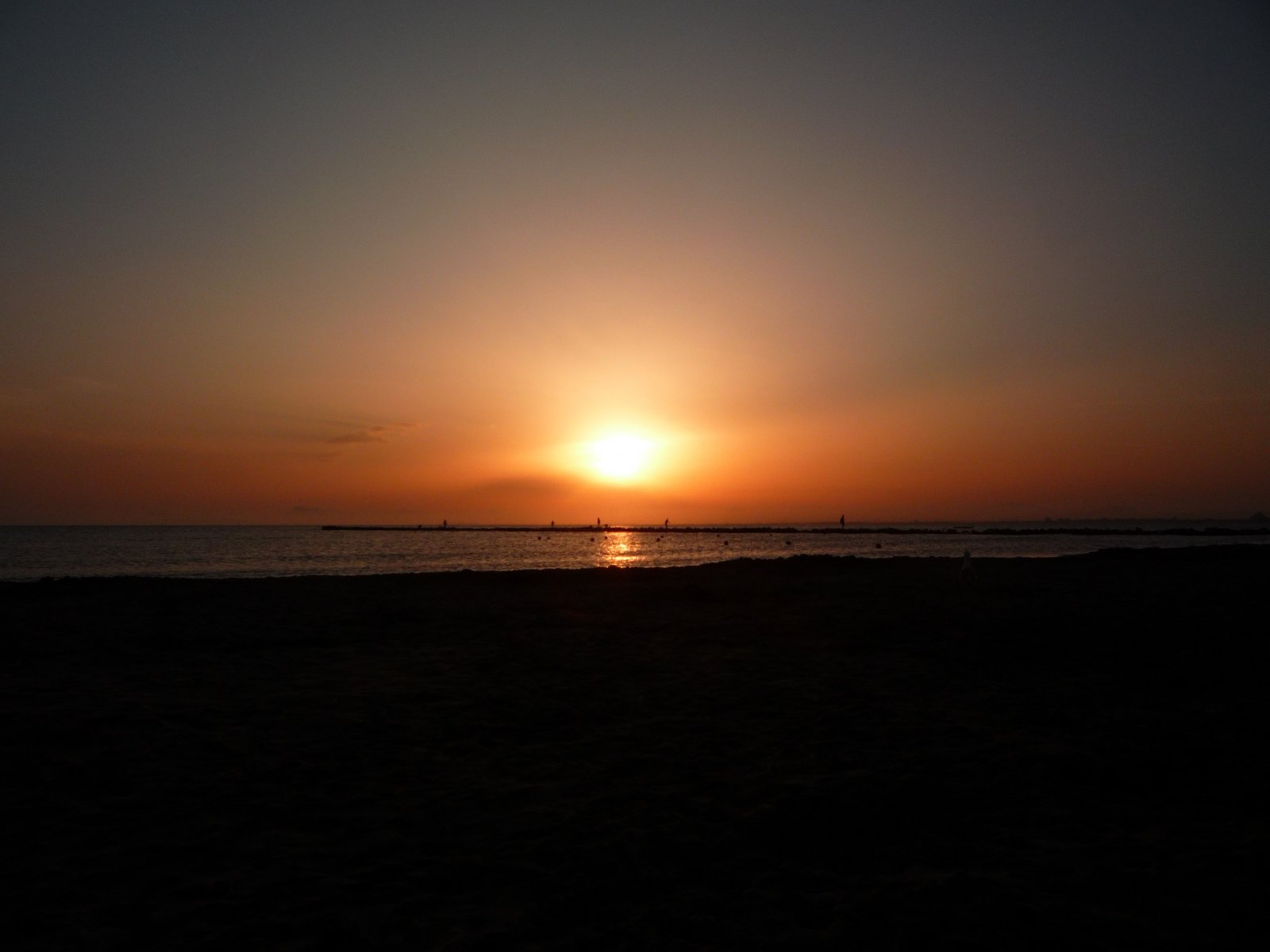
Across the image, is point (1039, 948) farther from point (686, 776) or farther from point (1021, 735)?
point (1021, 735)

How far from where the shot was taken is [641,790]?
6203mm

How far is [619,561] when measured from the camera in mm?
53219

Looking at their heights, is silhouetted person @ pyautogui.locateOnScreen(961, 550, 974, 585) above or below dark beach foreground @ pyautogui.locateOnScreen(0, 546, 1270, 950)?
above

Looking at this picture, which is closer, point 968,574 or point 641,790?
point 641,790

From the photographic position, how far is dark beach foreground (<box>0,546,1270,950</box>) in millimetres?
4195

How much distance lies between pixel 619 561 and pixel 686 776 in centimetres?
4687

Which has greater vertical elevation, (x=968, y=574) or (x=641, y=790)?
(x=968, y=574)

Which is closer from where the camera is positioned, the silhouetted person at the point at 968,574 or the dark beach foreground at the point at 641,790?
the dark beach foreground at the point at 641,790

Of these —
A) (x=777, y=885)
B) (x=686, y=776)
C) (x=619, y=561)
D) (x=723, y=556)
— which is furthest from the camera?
(x=723, y=556)

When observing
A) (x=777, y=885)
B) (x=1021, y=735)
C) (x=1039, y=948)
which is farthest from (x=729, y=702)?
(x=1039, y=948)

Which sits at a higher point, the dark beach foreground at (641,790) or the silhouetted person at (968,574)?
the silhouetted person at (968,574)

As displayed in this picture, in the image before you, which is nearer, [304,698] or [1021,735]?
[1021,735]

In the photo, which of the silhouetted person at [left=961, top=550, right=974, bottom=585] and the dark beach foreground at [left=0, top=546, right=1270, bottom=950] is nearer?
the dark beach foreground at [left=0, top=546, right=1270, bottom=950]

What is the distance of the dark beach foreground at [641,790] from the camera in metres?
4.20
